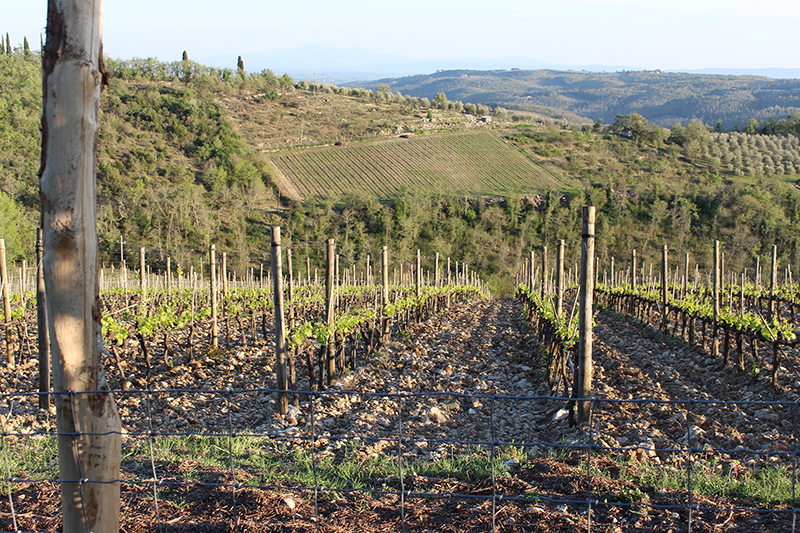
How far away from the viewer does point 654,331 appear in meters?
16.1

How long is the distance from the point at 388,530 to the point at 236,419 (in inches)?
178

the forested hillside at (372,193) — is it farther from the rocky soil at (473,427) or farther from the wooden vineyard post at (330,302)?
the wooden vineyard post at (330,302)

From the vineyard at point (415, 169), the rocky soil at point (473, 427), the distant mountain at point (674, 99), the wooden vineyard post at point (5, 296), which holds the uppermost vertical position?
the distant mountain at point (674, 99)

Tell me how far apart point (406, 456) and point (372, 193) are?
53.0 meters

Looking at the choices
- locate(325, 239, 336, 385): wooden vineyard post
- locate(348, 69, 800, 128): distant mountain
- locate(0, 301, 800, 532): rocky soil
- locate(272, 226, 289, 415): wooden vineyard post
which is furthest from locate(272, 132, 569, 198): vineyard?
locate(348, 69, 800, 128): distant mountain

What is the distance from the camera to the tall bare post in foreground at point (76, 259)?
8.79 ft

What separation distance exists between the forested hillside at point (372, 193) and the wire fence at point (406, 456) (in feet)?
110

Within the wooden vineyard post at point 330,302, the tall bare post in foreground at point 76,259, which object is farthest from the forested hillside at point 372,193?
the tall bare post in foreground at point 76,259

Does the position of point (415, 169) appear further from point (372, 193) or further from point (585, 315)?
point (585, 315)

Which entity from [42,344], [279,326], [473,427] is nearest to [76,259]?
[279,326]

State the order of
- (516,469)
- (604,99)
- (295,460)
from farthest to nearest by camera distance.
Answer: (604,99) < (295,460) < (516,469)

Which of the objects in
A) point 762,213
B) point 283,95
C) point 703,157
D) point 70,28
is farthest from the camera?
point 283,95

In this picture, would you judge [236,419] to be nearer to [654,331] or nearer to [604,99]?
[654,331]

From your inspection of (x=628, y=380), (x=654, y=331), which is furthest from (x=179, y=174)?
(x=628, y=380)
